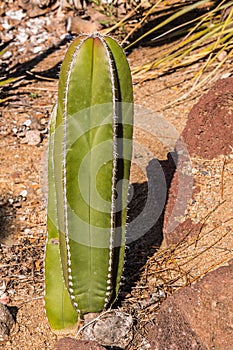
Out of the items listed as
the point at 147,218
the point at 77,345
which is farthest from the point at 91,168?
the point at 147,218

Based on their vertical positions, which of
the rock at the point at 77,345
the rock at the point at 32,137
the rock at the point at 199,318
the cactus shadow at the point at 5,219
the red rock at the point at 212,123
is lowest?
the rock at the point at 32,137

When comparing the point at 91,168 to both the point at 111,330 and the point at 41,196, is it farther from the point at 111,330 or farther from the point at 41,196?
the point at 41,196

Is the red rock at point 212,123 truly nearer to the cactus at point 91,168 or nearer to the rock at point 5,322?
the cactus at point 91,168

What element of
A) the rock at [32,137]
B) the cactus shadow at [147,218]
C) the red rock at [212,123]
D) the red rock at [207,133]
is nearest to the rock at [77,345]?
the cactus shadow at [147,218]

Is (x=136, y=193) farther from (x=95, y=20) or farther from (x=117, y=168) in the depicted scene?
(x=95, y=20)

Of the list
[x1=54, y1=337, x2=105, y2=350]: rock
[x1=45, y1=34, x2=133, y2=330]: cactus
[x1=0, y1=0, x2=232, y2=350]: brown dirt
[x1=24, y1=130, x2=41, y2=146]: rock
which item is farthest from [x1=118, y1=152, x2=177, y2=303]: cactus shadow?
[x1=24, y1=130, x2=41, y2=146]: rock

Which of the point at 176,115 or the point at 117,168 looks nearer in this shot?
the point at 117,168

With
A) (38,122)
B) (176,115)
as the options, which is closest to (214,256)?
(176,115)
